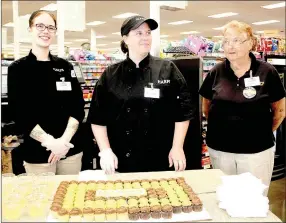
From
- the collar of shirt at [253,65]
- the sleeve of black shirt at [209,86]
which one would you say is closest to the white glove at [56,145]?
the sleeve of black shirt at [209,86]

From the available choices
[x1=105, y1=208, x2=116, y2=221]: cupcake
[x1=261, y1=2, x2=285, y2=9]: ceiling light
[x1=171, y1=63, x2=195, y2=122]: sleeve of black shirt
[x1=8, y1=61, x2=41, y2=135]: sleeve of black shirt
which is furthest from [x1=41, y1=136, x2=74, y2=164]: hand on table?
[x1=261, y1=2, x2=285, y2=9]: ceiling light

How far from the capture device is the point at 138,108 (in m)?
2.35

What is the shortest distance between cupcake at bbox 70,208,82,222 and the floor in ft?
9.74

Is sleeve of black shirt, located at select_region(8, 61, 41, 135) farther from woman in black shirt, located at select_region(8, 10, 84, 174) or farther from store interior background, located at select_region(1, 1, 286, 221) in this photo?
store interior background, located at select_region(1, 1, 286, 221)

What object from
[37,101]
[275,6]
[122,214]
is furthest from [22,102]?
[275,6]

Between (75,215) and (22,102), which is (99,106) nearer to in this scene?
(22,102)

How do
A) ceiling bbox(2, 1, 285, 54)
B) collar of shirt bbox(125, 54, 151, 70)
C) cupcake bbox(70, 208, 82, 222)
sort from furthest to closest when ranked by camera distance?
ceiling bbox(2, 1, 285, 54), collar of shirt bbox(125, 54, 151, 70), cupcake bbox(70, 208, 82, 222)

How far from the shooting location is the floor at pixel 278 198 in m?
4.10

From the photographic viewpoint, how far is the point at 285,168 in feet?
19.1

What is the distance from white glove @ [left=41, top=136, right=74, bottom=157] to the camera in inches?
98.5

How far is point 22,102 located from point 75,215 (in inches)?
48.7

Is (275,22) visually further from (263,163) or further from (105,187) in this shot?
(105,187)

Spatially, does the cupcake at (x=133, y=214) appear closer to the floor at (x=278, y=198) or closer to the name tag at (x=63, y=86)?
the name tag at (x=63, y=86)

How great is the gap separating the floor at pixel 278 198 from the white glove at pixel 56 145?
8.41 ft
